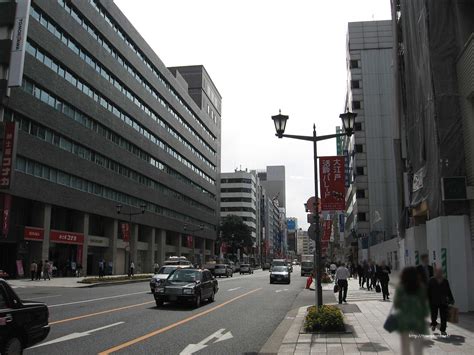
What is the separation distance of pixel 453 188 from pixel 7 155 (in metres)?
30.5

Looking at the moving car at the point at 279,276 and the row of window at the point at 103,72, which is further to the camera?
the row of window at the point at 103,72

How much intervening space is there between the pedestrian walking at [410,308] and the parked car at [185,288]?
1528cm

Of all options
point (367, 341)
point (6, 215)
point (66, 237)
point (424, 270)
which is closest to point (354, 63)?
point (66, 237)

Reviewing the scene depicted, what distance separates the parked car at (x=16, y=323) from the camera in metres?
7.11

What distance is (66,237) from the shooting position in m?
44.6

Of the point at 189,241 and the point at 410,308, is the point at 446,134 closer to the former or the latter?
the point at 410,308

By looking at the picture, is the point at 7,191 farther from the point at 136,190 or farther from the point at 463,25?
the point at 463,25

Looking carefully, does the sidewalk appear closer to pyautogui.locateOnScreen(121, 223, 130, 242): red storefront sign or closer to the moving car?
the moving car

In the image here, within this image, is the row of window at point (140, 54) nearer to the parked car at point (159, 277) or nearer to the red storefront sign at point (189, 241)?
the red storefront sign at point (189, 241)

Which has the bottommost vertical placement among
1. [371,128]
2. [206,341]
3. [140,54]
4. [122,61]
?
[206,341]

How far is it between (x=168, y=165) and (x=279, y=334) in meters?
64.9

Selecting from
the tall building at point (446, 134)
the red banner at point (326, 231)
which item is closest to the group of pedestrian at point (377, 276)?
the tall building at point (446, 134)

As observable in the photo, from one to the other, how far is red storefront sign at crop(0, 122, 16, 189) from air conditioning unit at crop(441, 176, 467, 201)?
29.6 metres

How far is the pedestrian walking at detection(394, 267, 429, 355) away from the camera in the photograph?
355cm
